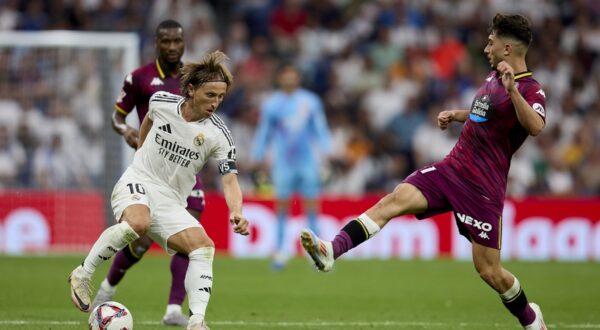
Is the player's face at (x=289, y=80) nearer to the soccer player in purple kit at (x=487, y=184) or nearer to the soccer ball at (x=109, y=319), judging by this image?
the soccer player in purple kit at (x=487, y=184)

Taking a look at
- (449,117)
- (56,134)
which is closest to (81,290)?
(449,117)

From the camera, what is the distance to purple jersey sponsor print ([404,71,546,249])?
24.9 ft

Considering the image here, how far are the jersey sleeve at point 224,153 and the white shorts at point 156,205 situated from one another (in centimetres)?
45

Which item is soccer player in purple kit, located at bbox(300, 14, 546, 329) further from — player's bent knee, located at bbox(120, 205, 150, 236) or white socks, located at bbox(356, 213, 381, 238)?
player's bent knee, located at bbox(120, 205, 150, 236)

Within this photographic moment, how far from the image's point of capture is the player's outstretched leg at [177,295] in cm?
877

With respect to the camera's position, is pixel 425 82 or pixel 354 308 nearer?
pixel 354 308

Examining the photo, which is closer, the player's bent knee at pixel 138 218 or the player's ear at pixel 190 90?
the player's bent knee at pixel 138 218

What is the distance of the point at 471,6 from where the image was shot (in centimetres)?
2283

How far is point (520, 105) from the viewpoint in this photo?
23.4 ft

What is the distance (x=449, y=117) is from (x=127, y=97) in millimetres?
3153

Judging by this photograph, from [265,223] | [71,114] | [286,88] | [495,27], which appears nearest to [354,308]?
[495,27]

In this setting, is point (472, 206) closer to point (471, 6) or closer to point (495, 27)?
point (495, 27)

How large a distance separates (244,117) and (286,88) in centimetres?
495

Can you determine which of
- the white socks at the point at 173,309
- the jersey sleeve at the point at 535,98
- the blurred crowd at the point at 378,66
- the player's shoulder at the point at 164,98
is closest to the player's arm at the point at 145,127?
the player's shoulder at the point at 164,98
